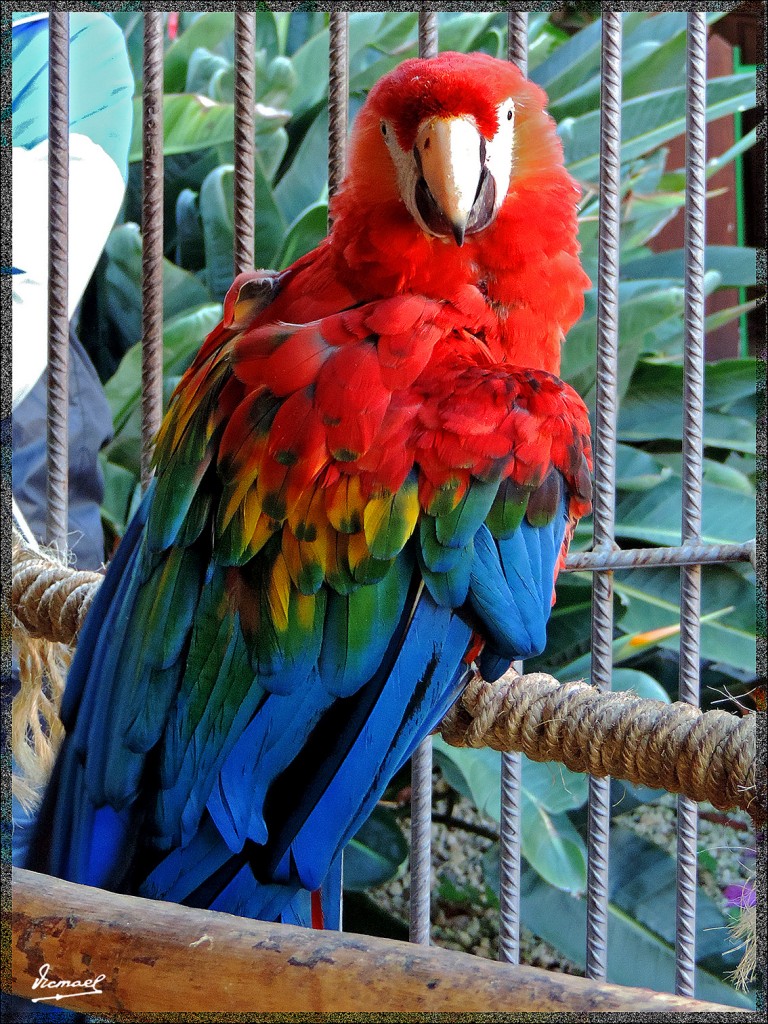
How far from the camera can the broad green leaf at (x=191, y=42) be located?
1.81 metres

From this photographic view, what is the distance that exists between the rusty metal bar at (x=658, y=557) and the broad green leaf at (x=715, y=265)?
3.21 ft

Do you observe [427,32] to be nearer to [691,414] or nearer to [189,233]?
[691,414]

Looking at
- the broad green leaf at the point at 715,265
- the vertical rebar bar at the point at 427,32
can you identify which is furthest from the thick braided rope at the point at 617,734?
the broad green leaf at the point at 715,265

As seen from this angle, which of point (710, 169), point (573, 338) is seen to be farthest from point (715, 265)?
point (573, 338)

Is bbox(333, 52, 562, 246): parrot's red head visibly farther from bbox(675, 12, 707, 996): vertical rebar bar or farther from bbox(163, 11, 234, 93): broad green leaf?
bbox(163, 11, 234, 93): broad green leaf

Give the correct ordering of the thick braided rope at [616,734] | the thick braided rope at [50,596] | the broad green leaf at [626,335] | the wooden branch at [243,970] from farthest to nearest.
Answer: the broad green leaf at [626,335] < the thick braided rope at [50,596] < the thick braided rope at [616,734] < the wooden branch at [243,970]

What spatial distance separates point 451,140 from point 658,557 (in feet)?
1.48

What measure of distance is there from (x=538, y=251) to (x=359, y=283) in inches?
5.3

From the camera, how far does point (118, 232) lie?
1634 millimetres

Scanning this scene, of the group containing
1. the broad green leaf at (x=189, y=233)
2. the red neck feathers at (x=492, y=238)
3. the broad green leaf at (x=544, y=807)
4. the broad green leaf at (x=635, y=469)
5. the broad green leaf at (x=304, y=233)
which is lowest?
the broad green leaf at (x=544, y=807)

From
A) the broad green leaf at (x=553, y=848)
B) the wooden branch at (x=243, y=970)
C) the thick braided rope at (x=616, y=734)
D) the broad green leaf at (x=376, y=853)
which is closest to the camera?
the wooden branch at (x=243, y=970)

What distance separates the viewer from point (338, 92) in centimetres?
84
